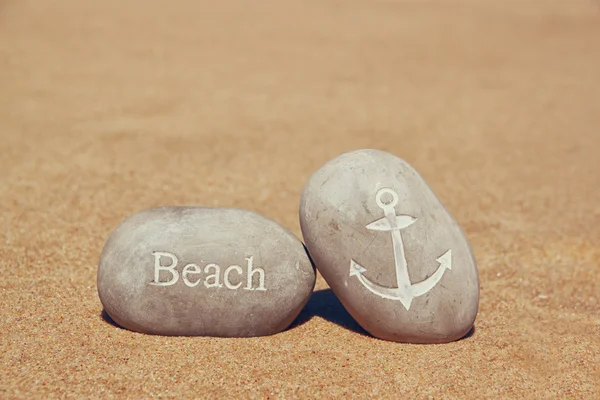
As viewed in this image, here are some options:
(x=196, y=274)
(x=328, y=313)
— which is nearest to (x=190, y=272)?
(x=196, y=274)

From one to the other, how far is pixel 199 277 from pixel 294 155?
502 cm

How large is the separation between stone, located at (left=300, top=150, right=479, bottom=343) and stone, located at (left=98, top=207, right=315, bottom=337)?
1.10ft

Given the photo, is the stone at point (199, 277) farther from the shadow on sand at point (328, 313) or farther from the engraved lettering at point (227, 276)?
the shadow on sand at point (328, 313)

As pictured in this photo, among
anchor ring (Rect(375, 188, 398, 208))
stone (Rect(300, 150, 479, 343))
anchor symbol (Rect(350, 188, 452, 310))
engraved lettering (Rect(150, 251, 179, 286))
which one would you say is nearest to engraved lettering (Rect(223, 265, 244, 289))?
engraved lettering (Rect(150, 251, 179, 286))

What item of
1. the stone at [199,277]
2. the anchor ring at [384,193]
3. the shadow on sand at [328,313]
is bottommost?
the shadow on sand at [328,313]

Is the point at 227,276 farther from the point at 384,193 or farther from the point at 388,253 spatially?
the point at 384,193

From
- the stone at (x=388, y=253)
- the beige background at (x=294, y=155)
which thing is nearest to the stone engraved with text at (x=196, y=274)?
the beige background at (x=294, y=155)

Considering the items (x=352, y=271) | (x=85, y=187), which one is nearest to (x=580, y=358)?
(x=352, y=271)

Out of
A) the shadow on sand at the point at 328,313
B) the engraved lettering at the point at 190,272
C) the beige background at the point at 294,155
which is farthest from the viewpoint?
the shadow on sand at the point at 328,313

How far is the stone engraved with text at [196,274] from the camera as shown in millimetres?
4832

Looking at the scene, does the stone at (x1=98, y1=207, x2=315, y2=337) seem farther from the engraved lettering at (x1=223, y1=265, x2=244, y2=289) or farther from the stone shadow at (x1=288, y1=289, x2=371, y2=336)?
the stone shadow at (x1=288, y1=289, x2=371, y2=336)

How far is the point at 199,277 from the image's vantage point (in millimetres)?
4840

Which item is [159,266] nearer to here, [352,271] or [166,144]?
[352,271]

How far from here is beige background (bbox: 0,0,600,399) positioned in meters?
4.63
